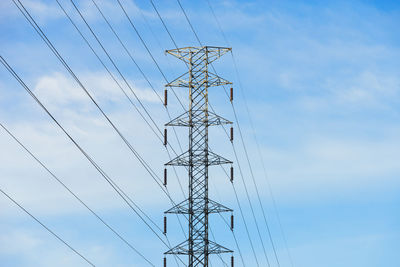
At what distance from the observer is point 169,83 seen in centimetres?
4222

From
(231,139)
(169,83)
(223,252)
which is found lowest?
(223,252)

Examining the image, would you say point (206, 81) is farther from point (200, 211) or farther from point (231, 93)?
point (200, 211)

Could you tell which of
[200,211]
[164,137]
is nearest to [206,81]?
[164,137]

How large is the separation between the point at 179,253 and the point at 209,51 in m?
12.1

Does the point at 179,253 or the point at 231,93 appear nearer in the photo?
the point at 179,253

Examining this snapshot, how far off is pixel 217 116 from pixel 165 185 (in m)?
4.98

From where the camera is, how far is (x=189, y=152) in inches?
1624

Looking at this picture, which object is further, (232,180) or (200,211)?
(232,180)

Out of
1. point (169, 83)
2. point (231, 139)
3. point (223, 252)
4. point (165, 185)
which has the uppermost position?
point (169, 83)

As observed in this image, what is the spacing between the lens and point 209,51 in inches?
1709

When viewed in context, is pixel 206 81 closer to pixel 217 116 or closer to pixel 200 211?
pixel 217 116

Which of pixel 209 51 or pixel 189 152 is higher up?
Result: pixel 209 51

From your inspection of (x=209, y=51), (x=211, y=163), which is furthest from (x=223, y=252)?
(x=209, y=51)

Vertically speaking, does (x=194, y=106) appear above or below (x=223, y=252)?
above
